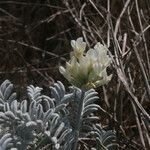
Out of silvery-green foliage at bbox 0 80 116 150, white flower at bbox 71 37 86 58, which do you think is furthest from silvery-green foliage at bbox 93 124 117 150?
white flower at bbox 71 37 86 58

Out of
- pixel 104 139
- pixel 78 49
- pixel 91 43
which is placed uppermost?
pixel 91 43

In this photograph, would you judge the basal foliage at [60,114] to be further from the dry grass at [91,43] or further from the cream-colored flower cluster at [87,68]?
the dry grass at [91,43]

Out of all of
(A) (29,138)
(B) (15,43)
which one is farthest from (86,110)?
(B) (15,43)

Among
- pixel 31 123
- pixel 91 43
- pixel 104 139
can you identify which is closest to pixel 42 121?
pixel 31 123

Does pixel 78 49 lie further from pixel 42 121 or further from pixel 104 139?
pixel 104 139

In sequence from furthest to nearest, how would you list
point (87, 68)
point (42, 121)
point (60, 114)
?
point (60, 114) → point (42, 121) → point (87, 68)

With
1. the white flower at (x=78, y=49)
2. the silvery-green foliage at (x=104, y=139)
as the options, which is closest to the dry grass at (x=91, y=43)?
the silvery-green foliage at (x=104, y=139)
